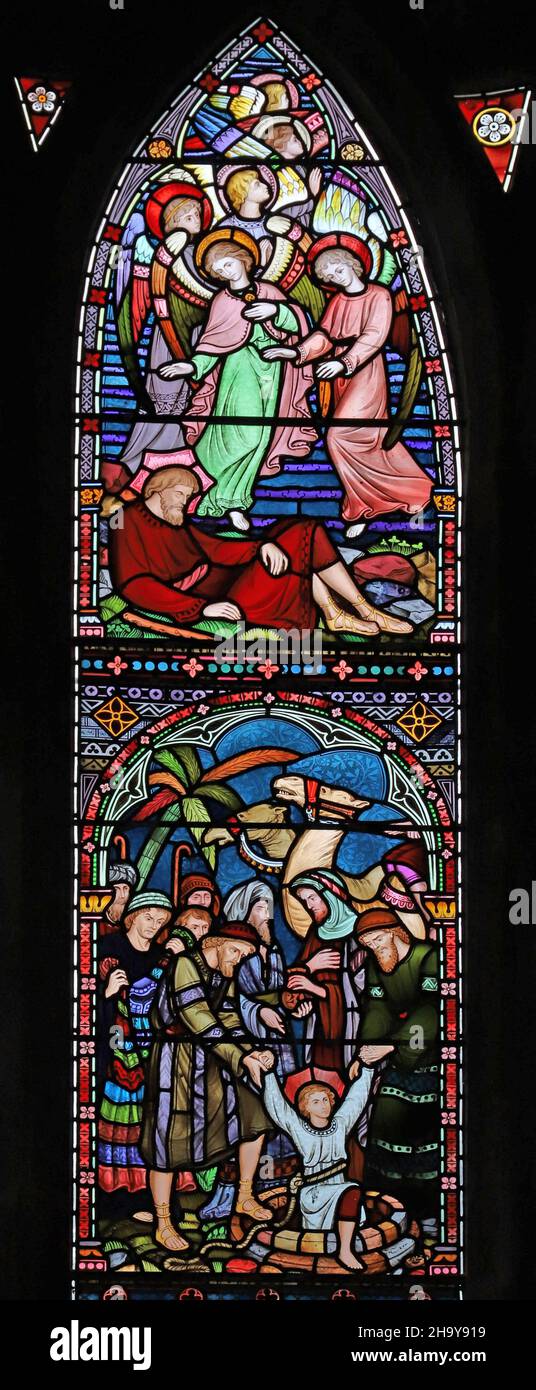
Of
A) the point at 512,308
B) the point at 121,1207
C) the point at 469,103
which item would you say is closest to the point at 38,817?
the point at 121,1207

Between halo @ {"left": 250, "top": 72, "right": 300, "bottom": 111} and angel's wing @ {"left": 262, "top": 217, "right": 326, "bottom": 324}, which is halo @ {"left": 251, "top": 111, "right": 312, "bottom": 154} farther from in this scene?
angel's wing @ {"left": 262, "top": 217, "right": 326, "bottom": 324}

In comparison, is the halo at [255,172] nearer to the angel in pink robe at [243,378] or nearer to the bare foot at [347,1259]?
A: the angel in pink robe at [243,378]

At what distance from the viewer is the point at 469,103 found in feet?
23.4

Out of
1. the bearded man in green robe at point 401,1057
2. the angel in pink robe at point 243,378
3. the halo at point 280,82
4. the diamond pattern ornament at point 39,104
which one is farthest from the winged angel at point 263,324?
the bearded man in green robe at point 401,1057

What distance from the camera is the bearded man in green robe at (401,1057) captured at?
6691mm

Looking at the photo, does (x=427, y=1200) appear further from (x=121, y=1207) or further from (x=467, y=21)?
(x=467, y=21)

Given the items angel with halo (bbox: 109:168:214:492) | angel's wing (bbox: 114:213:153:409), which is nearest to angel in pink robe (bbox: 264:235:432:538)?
angel with halo (bbox: 109:168:214:492)

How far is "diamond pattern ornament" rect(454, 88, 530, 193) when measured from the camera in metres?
7.10

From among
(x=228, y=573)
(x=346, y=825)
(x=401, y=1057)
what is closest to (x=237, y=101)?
(x=228, y=573)

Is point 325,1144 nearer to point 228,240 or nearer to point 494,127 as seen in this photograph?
point 228,240

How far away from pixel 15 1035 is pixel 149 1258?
80 cm

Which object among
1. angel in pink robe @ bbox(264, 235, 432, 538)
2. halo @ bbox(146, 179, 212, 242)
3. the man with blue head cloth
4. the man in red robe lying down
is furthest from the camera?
halo @ bbox(146, 179, 212, 242)

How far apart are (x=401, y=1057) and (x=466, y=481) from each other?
6.12ft

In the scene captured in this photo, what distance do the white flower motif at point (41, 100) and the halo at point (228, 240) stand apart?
66cm
